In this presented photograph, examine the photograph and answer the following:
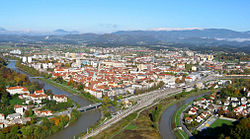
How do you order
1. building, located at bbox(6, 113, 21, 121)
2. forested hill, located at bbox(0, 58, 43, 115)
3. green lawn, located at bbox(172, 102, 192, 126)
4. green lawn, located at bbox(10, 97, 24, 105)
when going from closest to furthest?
1. building, located at bbox(6, 113, 21, 121)
2. green lawn, located at bbox(172, 102, 192, 126)
3. forested hill, located at bbox(0, 58, 43, 115)
4. green lawn, located at bbox(10, 97, 24, 105)

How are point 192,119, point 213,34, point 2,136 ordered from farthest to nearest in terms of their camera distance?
1. point 213,34
2. point 192,119
3. point 2,136

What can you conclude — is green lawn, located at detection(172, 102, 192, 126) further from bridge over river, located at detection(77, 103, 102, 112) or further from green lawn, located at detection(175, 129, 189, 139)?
bridge over river, located at detection(77, 103, 102, 112)

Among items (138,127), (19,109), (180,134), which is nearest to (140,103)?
(138,127)

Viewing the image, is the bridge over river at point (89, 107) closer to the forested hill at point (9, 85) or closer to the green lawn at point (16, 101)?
the forested hill at point (9, 85)

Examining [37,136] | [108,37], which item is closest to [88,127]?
[37,136]

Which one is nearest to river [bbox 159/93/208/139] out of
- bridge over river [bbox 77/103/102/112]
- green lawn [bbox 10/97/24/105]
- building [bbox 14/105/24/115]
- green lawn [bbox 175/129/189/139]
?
green lawn [bbox 175/129/189/139]

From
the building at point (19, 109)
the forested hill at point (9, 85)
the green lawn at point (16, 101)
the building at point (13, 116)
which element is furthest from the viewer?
the green lawn at point (16, 101)

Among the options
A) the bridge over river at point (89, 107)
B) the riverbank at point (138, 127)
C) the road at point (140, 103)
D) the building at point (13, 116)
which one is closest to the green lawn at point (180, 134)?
the riverbank at point (138, 127)

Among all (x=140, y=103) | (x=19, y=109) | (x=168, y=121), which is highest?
(x=19, y=109)

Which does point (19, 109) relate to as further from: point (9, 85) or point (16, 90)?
point (9, 85)

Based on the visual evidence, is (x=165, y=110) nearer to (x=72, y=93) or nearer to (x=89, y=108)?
(x=89, y=108)

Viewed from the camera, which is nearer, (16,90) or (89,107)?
(89,107)
